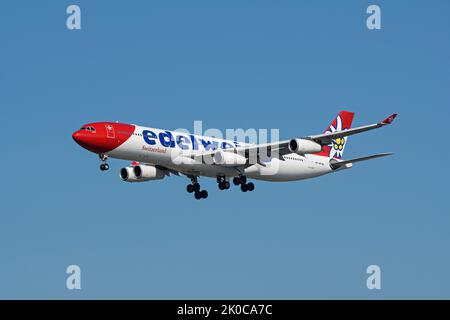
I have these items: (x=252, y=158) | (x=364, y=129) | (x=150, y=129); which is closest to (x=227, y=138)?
(x=252, y=158)

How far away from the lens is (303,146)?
71125 millimetres

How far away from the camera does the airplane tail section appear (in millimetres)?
86312

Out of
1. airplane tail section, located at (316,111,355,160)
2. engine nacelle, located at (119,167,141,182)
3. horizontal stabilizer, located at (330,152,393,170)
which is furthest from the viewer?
airplane tail section, located at (316,111,355,160)

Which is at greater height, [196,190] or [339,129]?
[339,129]

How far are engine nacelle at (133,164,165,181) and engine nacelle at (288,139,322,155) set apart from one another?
462 inches

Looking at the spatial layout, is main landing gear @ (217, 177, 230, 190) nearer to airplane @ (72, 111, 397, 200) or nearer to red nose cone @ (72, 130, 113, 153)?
airplane @ (72, 111, 397, 200)

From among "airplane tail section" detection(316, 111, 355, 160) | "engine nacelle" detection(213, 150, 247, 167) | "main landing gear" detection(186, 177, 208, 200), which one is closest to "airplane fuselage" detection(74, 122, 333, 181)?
"engine nacelle" detection(213, 150, 247, 167)

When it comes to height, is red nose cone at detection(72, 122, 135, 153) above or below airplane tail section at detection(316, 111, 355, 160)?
below

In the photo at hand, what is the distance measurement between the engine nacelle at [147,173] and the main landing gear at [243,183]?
607 centimetres

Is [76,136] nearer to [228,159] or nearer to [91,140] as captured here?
[91,140]

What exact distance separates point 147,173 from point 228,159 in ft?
24.5

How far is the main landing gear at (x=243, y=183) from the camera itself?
251ft

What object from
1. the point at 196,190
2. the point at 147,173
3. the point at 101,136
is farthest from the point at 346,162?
the point at 101,136
